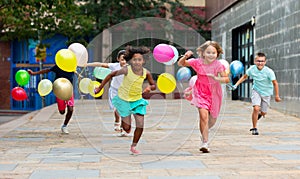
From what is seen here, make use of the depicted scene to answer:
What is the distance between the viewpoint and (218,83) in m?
7.80

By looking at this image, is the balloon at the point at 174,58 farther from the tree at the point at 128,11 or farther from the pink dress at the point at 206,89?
the tree at the point at 128,11

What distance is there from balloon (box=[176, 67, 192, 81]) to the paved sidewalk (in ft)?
1.27

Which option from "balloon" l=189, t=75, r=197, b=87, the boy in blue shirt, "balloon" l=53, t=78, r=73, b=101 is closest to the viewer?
"balloon" l=189, t=75, r=197, b=87

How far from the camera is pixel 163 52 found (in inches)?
299

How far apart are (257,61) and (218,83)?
2617 mm

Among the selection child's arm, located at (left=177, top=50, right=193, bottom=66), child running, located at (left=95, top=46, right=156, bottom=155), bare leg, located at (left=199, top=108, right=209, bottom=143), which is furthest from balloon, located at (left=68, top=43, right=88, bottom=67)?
bare leg, located at (left=199, top=108, right=209, bottom=143)

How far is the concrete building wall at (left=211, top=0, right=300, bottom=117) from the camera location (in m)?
14.3

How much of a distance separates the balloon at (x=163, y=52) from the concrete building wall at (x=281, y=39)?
719cm

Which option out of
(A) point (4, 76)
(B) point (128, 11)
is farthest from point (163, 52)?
(A) point (4, 76)

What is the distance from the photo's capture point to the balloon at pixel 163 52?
24.9 ft

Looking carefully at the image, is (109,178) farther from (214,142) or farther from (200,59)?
(214,142)

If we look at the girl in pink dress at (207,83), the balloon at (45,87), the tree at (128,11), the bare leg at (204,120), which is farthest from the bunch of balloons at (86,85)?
the tree at (128,11)

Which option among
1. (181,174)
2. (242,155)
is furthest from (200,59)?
(181,174)

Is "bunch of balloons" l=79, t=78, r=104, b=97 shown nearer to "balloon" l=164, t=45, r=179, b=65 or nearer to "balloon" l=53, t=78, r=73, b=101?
"balloon" l=53, t=78, r=73, b=101
